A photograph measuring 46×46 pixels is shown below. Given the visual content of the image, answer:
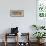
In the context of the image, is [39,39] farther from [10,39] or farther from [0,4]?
[0,4]

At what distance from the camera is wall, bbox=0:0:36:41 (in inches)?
267

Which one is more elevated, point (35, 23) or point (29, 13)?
point (29, 13)

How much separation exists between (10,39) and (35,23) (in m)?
1.32

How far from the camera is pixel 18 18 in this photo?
6.85 meters

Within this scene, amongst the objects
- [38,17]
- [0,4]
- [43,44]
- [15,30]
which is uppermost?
[0,4]

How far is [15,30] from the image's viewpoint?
21.5 feet

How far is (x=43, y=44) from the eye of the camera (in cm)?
620

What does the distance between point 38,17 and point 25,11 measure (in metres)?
0.63

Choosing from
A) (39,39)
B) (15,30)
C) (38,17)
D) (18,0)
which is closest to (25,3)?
(18,0)

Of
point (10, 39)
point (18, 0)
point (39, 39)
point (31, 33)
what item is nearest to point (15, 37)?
point (10, 39)

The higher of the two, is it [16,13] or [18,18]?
[16,13]

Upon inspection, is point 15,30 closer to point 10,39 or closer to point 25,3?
point 10,39

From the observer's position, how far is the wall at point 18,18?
22.3ft

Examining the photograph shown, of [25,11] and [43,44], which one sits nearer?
[43,44]
